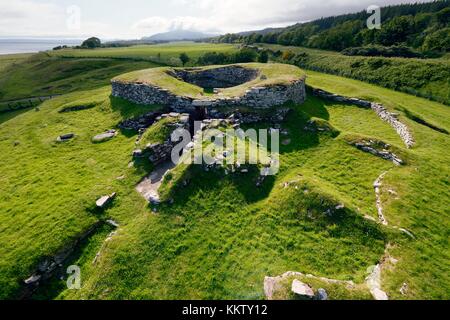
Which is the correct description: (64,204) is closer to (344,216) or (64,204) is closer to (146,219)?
(146,219)

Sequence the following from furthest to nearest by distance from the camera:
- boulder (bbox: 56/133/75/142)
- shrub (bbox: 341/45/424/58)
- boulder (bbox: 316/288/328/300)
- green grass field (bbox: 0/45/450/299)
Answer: shrub (bbox: 341/45/424/58), boulder (bbox: 56/133/75/142), green grass field (bbox: 0/45/450/299), boulder (bbox: 316/288/328/300)

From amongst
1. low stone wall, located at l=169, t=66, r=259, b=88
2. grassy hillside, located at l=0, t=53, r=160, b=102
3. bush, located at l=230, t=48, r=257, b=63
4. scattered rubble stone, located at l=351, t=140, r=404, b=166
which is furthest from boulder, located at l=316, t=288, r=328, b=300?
bush, located at l=230, t=48, r=257, b=63

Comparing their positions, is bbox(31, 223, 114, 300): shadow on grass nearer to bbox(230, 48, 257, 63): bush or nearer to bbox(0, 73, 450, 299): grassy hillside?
bbox(0, 73, 450, 299): grassy hillside

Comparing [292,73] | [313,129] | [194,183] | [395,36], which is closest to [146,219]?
[194,183]

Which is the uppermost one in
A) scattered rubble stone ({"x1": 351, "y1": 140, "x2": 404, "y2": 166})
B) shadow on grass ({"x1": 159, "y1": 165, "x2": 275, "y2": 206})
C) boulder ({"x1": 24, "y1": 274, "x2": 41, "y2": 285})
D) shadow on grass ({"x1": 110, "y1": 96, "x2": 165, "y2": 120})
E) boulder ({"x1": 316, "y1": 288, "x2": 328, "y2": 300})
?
shadow on grass ({"x1": 110, "y1": 96, "x2": 165, "y2": 120})

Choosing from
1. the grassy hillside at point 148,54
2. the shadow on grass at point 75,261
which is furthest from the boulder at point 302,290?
the grassy hillside at point 148,54

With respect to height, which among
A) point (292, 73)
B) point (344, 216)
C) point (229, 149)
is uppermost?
point (292, 73)
